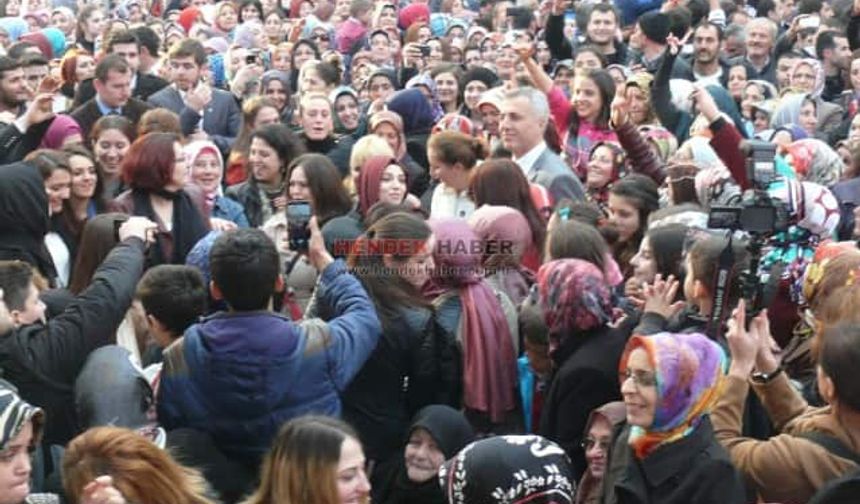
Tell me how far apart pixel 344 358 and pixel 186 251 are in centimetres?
206

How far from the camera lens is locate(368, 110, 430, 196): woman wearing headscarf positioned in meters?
8.59

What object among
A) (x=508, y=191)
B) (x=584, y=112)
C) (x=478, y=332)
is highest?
(x=584, y=112)

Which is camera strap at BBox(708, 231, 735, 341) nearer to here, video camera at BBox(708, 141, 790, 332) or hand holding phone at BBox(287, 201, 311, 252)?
video camera at BBox(708, 141, 790, 332)

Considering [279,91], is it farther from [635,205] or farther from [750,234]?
[750,234]

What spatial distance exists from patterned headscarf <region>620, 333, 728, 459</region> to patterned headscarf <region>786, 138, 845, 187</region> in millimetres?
3617

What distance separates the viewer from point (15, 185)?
5.91 m

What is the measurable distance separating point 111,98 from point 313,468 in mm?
6052

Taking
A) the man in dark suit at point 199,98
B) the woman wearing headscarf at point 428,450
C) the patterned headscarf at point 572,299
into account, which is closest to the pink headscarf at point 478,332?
the woman wearing headscarf at point 428,450

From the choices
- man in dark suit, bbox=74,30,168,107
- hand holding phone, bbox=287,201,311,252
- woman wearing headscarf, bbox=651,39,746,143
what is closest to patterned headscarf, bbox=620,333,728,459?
hand holding phone, bbox=287,201,311,252

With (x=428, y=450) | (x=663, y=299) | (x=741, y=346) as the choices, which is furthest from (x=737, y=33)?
(x=741, y=346)

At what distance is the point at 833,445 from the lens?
144 inches

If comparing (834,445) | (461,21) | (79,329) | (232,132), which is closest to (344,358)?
(79,329)

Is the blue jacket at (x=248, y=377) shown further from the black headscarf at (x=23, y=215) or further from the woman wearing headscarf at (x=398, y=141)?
the woman wearing headscarf at (x=398, y=141)

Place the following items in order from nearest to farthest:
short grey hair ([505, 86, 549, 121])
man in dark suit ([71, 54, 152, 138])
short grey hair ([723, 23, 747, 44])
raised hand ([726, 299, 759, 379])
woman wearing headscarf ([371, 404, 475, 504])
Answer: raised hand ([726, 299, 759, 379]), woman wearing headscarf ([371, 404, 475, 504]), short grey hair ([505, 86, 549, 121]), man in dark suit ([71, 54, 152, 138]), short grey hair ([723, 23, 747, 44])
